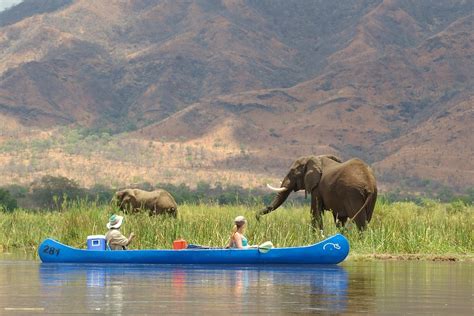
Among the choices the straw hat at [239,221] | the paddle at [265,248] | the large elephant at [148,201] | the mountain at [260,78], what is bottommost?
the paddle at [265,248]

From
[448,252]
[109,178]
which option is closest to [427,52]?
[109,178]

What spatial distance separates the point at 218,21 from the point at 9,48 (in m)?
25.3

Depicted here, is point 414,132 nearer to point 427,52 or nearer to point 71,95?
point 427,52

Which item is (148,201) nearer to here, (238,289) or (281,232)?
(281,232)

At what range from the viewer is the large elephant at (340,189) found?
1074 inches

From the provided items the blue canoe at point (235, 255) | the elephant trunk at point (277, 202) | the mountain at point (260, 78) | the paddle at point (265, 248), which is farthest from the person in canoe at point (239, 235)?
the mountain at point (260, 78)

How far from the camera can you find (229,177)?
101562mm

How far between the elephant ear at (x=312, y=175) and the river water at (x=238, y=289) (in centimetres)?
460

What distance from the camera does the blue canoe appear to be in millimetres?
22109

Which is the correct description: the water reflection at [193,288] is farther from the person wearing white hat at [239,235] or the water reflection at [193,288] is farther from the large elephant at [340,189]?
the large elephant at [340,189]

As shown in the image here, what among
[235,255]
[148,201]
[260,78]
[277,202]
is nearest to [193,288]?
[235,255]

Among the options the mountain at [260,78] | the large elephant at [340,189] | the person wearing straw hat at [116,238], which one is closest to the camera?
the person wearing straw hat at [116,238]

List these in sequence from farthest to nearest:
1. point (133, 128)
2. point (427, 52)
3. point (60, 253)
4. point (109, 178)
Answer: point (427, 52) < point (133, 128) < point (109, 178) < point (60, 253)

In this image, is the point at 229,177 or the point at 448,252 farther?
the point at 229,177
